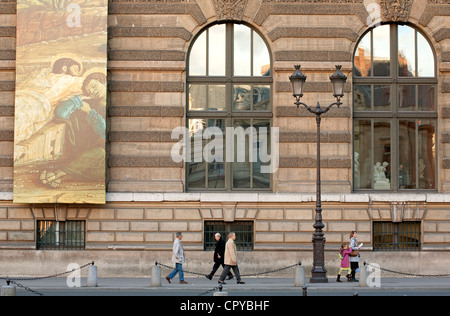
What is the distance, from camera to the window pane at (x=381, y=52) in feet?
107

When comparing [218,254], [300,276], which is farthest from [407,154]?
[218,254]

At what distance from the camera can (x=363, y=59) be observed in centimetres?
3275

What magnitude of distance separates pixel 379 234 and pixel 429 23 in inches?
325

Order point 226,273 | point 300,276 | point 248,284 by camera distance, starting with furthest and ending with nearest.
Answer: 1. point 248,284
2. point 226,273
3. point 300,276

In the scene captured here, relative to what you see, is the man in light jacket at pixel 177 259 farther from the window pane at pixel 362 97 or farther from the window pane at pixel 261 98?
the window pane at pixel 362 97

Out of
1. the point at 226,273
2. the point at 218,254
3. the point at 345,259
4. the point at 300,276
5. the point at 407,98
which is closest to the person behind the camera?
the point at 300,276

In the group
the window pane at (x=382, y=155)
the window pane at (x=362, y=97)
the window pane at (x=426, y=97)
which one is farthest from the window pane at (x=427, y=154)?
the window pane at (x=362, y=97)

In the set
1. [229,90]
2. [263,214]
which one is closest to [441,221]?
[263,214]

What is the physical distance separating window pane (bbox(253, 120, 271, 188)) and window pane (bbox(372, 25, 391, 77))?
4.78 meters

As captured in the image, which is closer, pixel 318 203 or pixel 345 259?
pixel 318 203

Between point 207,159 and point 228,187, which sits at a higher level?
point 207,159

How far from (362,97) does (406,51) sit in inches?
98.0

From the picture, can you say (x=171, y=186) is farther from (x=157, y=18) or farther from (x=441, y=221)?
(x=441, y=221)

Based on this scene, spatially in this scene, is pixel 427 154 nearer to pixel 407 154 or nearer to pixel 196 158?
pixel 407 154
